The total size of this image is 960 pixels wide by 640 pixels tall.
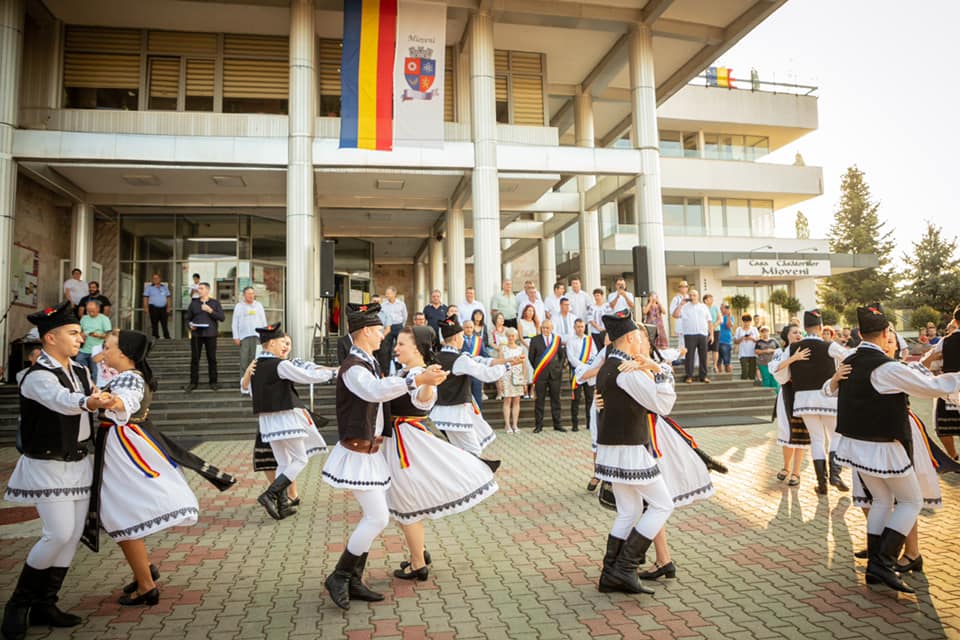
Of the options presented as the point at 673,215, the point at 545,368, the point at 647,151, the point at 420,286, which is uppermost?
the point at 673,215

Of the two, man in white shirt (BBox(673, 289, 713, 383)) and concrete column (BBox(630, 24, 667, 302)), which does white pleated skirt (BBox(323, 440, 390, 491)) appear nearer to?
man in white shirt (BBox(673, 289, 713, 383))

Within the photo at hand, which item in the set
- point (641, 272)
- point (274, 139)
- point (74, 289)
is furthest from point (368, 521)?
point (74, 289)

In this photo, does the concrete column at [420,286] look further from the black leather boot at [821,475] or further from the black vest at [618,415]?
the black vest at [618,415]

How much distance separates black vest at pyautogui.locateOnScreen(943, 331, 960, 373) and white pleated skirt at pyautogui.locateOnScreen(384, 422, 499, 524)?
259 inches

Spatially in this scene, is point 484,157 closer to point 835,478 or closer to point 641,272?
point 641,272

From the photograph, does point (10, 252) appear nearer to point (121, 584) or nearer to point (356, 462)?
point (121, 584)

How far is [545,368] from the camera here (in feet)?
38.9

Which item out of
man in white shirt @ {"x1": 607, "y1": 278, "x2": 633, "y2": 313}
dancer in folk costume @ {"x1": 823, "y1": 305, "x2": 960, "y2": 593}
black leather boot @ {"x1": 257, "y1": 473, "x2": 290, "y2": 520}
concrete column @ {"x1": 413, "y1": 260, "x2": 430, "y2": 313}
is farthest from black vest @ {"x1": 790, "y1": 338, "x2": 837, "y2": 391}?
concrete column @ {"x1": 413, "y1": 260, "x2": 430, "y2": 313}

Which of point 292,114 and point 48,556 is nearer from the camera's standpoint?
point 48,556

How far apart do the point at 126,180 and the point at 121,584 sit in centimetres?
1577

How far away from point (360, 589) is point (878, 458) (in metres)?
3.86

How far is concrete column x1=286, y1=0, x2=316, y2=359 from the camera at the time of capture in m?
15.6

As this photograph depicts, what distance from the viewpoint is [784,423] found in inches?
279

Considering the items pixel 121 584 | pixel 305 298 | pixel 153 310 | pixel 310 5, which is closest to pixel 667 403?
pixel 121 584
